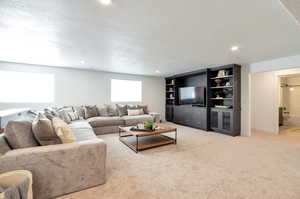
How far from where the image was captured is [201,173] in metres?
2.09

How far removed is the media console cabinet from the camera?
4316 mm

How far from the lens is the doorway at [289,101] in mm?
5801

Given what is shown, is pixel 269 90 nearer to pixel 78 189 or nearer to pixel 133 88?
pixel 133 88

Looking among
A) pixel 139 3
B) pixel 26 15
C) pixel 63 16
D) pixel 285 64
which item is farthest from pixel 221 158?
pixel 26 15

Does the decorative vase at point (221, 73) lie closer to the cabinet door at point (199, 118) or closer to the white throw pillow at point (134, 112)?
the cabinet door at point (199, 118)

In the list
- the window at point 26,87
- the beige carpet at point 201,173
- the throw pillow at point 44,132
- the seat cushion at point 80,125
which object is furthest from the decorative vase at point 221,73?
the window at point 26,87

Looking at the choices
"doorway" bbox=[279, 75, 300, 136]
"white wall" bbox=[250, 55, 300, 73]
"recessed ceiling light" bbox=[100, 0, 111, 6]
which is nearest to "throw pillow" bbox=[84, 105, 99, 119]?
"recessed ceiling light" bbox=[100, 0, 111, 6]

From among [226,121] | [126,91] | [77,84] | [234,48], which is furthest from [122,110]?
[234,48]

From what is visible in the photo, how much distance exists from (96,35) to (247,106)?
15.2 feet

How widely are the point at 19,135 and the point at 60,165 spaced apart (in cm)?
59

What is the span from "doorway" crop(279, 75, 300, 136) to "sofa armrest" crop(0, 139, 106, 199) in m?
7.24

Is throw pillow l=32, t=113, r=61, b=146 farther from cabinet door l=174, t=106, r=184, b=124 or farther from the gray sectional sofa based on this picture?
A: cabinet door l=174, t=106, r=184, b=124

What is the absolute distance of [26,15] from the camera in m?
1.81

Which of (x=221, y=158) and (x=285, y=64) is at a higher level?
(x=285, y=64)
